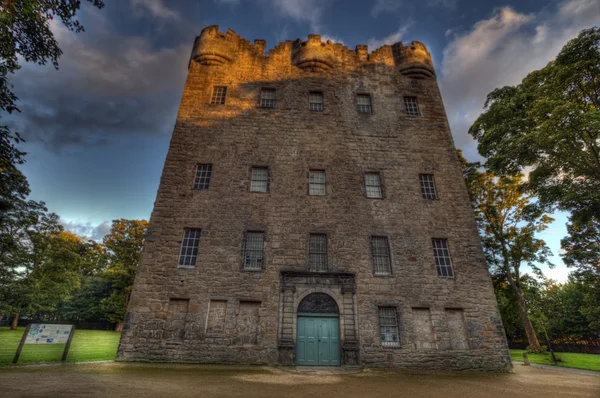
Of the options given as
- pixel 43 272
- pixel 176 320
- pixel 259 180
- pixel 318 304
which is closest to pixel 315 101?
pixel 259 180

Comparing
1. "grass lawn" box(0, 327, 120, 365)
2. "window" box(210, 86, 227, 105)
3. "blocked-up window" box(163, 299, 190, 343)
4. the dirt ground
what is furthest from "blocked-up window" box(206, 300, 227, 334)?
"window" box(210, 86, 227, 105)

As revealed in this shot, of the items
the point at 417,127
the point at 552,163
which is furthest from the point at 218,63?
the point at 552,163

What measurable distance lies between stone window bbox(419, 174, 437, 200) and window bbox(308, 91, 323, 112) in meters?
6.86

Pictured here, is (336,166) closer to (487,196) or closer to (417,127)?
(417,127)

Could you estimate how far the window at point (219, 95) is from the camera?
15.4 m

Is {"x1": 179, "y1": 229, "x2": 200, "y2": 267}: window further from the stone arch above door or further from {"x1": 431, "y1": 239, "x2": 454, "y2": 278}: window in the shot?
{"x1": 431, "y1": 239, "x2": 454, "y2": 278}: window

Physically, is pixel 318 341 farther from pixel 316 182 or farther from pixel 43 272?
pixel 43 272

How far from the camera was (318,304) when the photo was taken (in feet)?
36.8

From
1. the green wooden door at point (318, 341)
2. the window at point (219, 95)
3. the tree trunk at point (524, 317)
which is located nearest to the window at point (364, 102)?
the window at point (219, 95)

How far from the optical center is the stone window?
13766 mm

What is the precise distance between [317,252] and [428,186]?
695 centimetres

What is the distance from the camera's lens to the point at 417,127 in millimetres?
15422

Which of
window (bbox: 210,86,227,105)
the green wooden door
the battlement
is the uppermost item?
the battlement

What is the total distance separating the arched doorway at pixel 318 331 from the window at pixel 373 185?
5.52 meters
